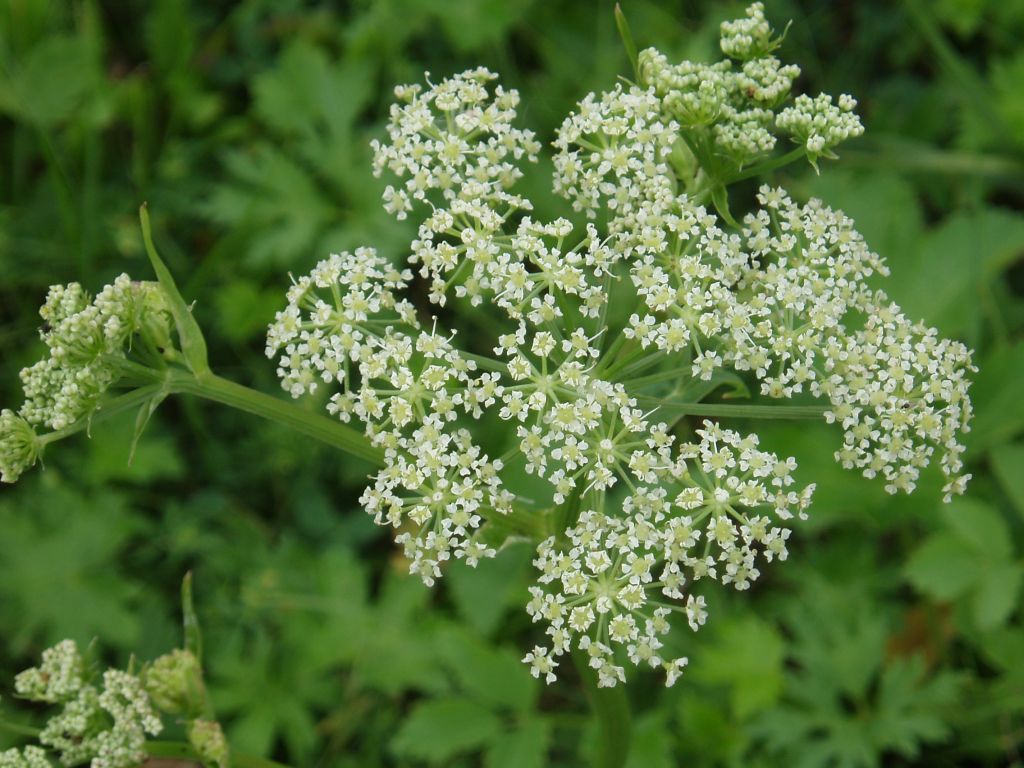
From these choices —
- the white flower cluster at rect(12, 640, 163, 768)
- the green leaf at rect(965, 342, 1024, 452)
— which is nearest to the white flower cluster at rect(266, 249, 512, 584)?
the white flower cluster at rect(12, 640, 163, 768)

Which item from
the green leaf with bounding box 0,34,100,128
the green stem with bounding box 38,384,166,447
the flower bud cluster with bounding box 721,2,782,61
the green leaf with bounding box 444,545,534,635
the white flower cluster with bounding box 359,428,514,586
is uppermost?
the green leaf with bounding box 0,34,100,128

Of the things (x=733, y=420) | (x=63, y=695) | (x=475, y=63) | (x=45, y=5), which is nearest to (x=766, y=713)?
(x=733, y=420)

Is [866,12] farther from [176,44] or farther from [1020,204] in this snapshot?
[176,44]

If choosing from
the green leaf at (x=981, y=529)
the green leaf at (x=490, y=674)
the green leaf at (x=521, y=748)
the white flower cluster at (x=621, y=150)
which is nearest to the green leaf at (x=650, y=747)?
the green leaf at (x=521, y=748)

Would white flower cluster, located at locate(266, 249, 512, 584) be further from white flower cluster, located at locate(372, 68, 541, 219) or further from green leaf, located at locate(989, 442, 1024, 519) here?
green leaf, located at locate(989, 442, 1024, 519)

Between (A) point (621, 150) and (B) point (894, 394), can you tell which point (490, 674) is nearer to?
(B) point (894, 394)

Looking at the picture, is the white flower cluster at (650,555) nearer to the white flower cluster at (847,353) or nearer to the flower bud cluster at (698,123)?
the white flower cluster at (847,353)
